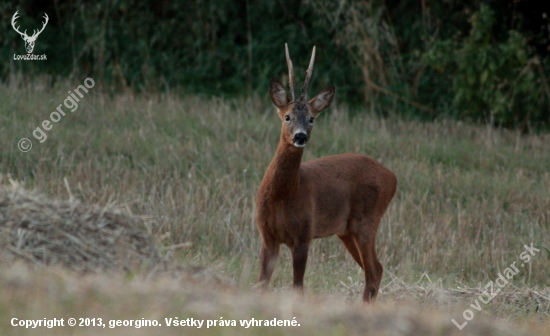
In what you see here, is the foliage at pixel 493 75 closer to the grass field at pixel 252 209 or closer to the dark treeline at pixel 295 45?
the dark treeline at pixel 295 45

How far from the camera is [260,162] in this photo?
12.4 metres

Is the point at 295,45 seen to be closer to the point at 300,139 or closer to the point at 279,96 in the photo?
the point at 279,96

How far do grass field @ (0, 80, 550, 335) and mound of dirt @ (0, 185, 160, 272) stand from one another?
0.37 meters

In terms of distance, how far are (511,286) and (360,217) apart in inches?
62.4

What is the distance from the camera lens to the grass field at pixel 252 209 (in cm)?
464

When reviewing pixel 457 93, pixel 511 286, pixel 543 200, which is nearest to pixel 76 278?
pixel 511 286

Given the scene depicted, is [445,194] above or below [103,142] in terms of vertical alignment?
below

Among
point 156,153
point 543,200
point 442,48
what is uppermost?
point 442,48

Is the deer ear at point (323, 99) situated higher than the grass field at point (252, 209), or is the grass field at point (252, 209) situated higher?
the deer ear at point (323, 99)

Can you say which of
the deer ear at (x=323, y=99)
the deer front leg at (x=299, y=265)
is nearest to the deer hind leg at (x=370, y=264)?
the deer front leg at (x=299, y=265)

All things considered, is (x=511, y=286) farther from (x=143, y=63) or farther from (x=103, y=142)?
(x=143, y=63)

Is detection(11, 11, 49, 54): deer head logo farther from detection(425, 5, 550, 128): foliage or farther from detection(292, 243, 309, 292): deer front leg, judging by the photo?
detection(292, 243, 309, 292): deer front leg

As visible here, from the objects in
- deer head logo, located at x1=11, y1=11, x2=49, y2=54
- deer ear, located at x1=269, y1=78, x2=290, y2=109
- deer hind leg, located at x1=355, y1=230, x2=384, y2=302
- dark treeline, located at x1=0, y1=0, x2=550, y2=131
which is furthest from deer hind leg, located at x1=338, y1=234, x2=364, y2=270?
deer head logo, located at x1=11, y1=11, x2=49, y2=54

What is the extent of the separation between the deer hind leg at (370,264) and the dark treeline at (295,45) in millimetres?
8861
